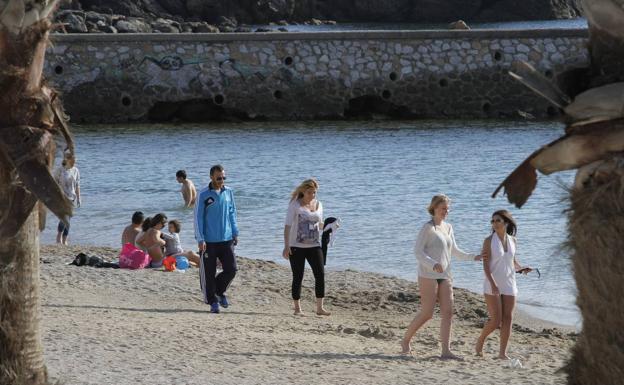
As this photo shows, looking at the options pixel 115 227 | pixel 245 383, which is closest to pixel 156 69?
pixel 115 227

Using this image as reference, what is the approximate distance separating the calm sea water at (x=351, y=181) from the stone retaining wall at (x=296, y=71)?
2.31 ft

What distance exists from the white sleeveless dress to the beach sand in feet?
2.07

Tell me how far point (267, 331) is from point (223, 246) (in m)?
1.10

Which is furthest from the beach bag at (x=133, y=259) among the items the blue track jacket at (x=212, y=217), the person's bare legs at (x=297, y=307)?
the blue track jacket at (x=212, y=217)

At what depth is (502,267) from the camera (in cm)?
1036

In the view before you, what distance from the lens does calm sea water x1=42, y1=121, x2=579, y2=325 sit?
59.0ft

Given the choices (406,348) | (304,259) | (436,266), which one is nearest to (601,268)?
(436,266)

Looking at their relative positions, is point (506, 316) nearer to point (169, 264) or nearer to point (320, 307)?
point (320, 307)

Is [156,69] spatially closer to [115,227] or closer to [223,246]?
[115,227]

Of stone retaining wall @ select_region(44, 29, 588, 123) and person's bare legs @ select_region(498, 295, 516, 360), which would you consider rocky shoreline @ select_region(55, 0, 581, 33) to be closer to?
stone retaining wall @ select_region(44, 29, 588, 123)

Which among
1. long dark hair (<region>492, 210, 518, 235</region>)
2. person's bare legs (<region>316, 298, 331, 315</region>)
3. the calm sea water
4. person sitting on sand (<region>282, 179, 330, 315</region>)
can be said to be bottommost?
the calm sea water

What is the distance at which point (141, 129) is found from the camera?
110ft

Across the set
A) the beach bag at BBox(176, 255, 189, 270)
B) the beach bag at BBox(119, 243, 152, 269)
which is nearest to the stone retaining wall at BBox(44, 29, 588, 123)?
the beach bag at BBox(176, 255, 189, 270)

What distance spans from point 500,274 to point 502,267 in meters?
0.06
